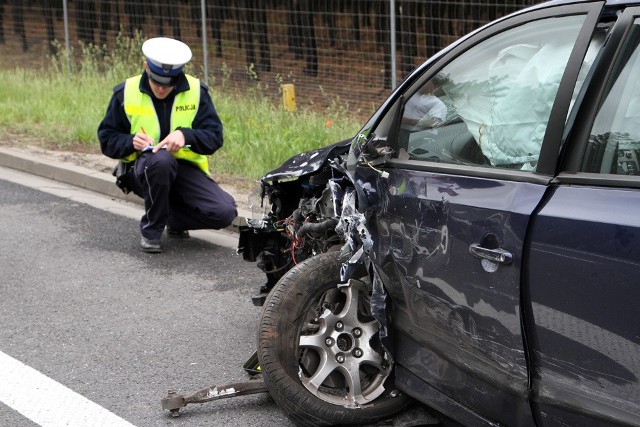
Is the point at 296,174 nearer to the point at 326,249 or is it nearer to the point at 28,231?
the point at 326,249

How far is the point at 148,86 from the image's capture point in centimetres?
707

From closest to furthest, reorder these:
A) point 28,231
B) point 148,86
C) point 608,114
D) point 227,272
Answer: point 608,114
point 227,272
point 148,86
point 28,231

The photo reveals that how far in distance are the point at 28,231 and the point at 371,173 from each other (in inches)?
164

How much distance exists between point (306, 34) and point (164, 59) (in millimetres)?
5450

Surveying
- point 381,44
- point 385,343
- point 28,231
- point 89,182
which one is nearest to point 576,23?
point 385,343

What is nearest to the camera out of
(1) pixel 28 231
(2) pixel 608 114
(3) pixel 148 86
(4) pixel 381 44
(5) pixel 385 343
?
(2) pixel 608 114

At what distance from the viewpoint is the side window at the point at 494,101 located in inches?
139

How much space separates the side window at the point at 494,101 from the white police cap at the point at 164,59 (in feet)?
10.1

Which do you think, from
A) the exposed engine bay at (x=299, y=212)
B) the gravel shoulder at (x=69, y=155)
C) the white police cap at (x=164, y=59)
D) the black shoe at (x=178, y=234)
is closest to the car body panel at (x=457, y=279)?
the exposed engine bay at (x=299, y=212)

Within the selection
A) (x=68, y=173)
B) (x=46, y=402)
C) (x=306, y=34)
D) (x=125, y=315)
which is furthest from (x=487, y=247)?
(x=306, y=34)

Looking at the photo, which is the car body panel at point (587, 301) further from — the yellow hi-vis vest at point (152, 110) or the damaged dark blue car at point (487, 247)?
the yellow hi-vis vest at point (152, 110)

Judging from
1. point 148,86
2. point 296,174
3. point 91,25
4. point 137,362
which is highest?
point 91,25

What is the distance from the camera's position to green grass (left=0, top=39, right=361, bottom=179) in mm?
9336

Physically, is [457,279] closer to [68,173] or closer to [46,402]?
[46,402]
